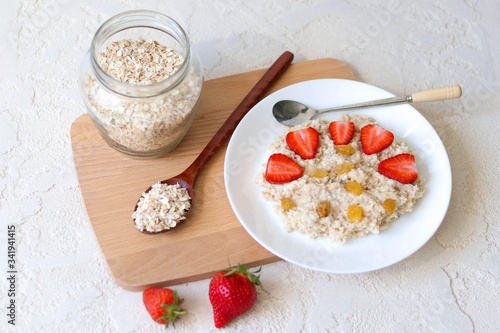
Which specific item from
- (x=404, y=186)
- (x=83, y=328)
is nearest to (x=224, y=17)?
(x=404, y=186)

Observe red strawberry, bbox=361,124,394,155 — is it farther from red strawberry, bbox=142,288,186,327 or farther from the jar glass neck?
red strawberry, bbox=142,288,186,327

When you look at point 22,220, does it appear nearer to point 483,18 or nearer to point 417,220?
point 417,220

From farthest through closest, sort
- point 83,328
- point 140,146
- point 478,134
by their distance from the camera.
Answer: point 478,134 < point 140,146 < point 83,328

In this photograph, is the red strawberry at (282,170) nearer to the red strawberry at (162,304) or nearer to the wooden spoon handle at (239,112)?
the wooden spoon handle at (239,112)

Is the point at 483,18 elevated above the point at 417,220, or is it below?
above

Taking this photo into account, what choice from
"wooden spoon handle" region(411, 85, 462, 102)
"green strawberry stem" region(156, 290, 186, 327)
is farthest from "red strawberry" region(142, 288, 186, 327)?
"wooden spoon handle" region(411, 85, 462, 102)

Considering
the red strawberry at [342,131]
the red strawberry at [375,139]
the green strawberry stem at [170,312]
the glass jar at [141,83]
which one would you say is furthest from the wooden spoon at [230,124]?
the red strawberry at [375,139]
